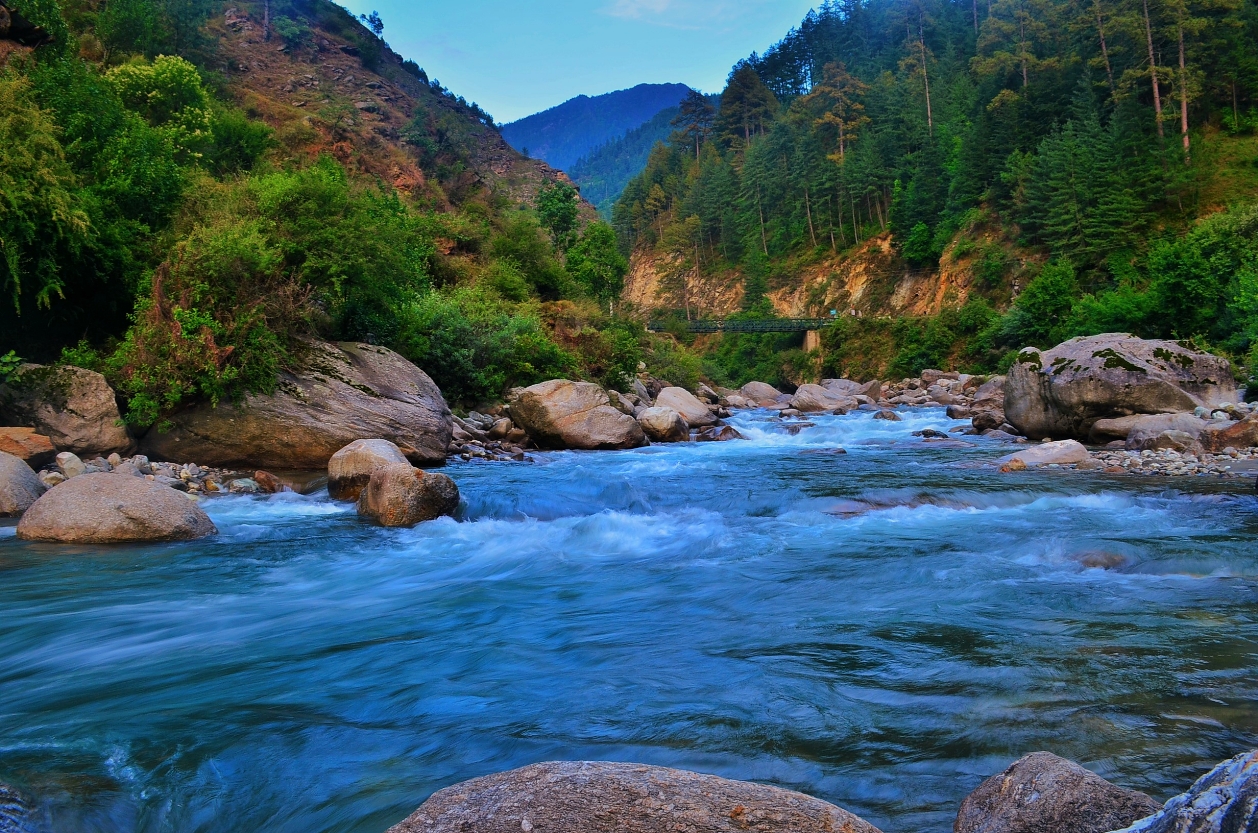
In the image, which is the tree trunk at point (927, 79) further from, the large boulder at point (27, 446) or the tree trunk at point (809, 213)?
the large boulder at point (27, 446)

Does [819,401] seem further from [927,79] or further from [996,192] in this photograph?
[927,79]

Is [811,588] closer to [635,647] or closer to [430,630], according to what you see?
[635,647]

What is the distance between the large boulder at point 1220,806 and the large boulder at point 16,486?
1216cm

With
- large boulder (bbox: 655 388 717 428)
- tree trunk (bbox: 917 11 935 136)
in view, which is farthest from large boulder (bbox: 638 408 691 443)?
tree trunk (bbox: 917 11 935 136)

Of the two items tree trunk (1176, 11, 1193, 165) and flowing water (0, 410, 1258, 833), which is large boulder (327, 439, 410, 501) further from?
tree trunk (1176, 11, 1193, 165)

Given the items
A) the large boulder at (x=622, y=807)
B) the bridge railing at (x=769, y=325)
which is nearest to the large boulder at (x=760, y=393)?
the bridge railing at (x=769, y=325)

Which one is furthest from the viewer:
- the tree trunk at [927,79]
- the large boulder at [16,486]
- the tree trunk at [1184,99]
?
the tree trunk at [927,79]

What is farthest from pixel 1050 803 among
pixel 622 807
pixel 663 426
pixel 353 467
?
pixel 663 426

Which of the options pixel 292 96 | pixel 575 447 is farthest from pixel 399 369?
pixel 292 96

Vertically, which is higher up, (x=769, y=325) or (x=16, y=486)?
(x=769, y=325)

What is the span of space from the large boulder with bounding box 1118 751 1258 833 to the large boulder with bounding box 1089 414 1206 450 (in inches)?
643

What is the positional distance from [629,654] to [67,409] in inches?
448

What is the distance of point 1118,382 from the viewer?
1781 cm

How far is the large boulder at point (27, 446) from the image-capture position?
37.7ft
